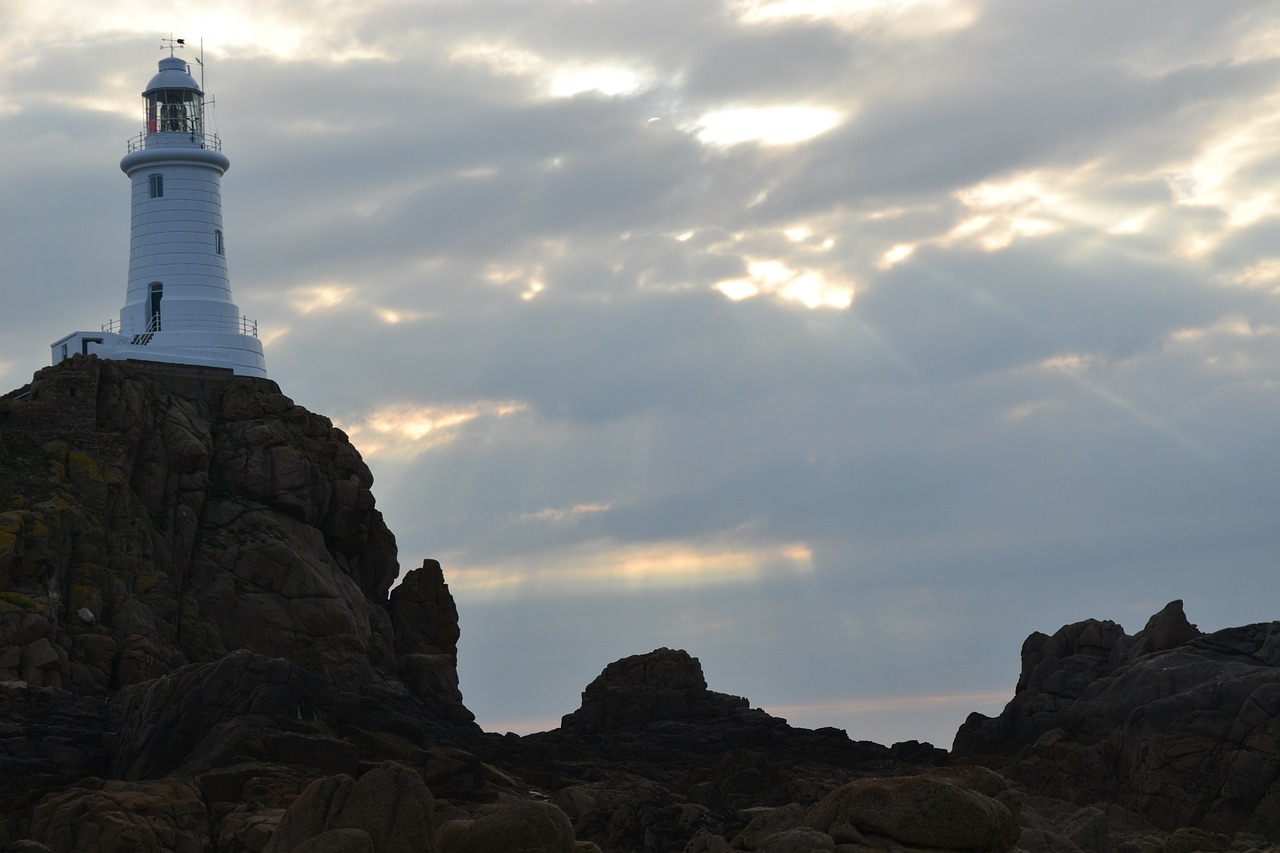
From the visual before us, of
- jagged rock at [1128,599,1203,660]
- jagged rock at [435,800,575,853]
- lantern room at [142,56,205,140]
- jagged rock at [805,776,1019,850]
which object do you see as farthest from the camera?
lantern room at [142,56,205,140]

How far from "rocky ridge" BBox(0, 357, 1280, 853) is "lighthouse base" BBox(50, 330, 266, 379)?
5.45 feet

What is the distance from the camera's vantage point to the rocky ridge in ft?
128

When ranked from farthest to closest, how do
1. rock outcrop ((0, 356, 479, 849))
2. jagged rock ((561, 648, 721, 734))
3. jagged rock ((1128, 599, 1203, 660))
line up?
jagged rock ((561, 648, 721, 734)) < jagged rock ((1128, 599, 1203, 660)) < rock outcrop ((0, 356, 479, 849))

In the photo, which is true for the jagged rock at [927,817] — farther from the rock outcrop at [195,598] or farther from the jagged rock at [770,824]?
the rock outcrop at [195,598]

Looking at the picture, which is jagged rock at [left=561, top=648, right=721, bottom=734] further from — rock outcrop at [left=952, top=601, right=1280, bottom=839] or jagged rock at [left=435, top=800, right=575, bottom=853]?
jagged rock at [left=435, top=800, right=575, bottom=853]

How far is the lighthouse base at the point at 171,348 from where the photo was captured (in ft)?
260

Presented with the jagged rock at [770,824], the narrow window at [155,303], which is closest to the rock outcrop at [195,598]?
the narrow window at [155,303]

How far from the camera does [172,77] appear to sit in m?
84.8

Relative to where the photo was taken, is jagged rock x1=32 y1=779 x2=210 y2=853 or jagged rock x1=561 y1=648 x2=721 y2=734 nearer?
jagged rock x1=32 y1=779 x2=210 y2=853

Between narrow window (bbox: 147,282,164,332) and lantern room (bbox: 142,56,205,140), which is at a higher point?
lantern room (bbox: 142,56,205,140)

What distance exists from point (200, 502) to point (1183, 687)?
40.6 meters

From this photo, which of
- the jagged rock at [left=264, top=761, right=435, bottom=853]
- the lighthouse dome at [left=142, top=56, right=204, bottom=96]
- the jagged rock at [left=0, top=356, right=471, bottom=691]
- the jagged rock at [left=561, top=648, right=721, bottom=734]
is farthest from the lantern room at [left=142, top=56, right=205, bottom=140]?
the jagged rock at [left=264, top=761, right=435, bottom=853]

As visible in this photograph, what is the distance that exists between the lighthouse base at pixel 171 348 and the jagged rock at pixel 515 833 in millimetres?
49522

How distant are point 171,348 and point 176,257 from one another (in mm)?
4840
